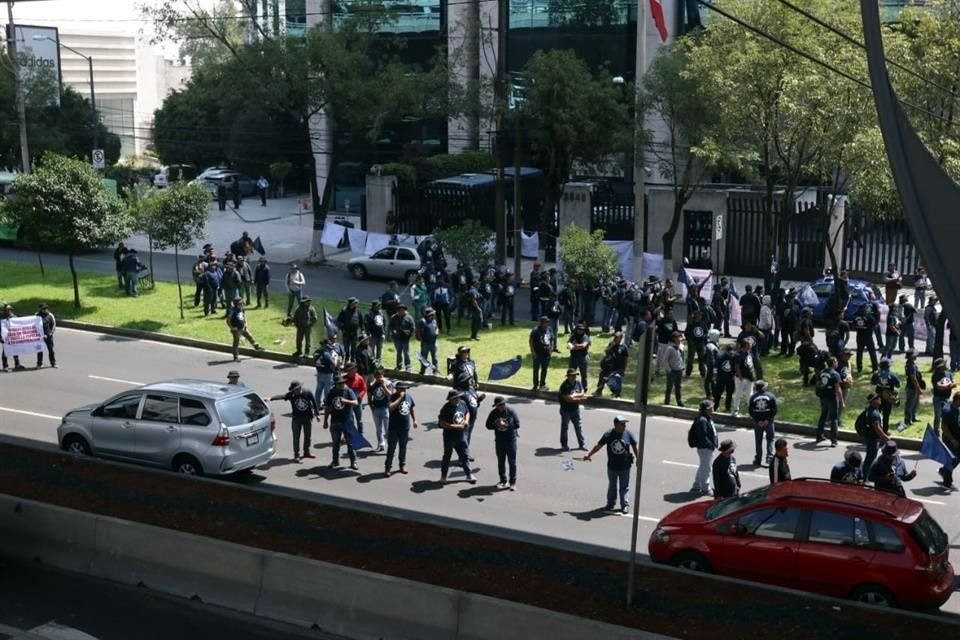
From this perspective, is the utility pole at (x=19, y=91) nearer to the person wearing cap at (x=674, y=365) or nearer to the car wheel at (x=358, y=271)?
the car wheel at (x=358, y=271)

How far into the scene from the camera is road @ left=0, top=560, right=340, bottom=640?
37.2 ft

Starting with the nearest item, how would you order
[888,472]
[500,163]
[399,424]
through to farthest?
[888,472]
[399,424]
[500,163]

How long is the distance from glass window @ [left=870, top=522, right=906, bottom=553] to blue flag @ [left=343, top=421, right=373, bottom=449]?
8.14 metres

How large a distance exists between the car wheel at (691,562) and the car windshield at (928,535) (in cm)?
210

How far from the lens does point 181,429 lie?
664 inches

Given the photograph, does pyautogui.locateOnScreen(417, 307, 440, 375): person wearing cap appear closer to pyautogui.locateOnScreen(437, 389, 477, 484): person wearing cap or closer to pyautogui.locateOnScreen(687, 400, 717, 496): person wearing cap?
pyautogui.locateOnScreen(437, 389, 477, 484): person wearing cap

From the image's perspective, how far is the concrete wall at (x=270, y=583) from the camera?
34.8 feet

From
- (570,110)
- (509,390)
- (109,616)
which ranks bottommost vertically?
(509,390)

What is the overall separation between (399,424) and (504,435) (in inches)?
67.4

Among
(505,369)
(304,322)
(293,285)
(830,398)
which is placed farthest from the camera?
(293,285)

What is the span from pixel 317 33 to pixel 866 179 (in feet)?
63.1

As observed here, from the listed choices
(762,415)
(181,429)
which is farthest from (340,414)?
(762,415)

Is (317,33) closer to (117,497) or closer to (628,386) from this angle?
(628,386)

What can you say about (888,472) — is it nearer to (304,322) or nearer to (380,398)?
(380,398)
